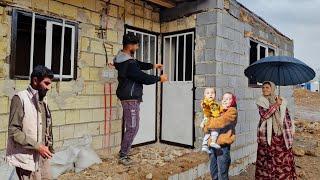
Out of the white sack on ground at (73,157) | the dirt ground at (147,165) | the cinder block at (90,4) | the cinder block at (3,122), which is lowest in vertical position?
the dirt ground at (147,165)

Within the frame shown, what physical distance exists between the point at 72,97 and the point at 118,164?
54.6 inches

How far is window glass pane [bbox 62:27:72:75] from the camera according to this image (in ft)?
17.4

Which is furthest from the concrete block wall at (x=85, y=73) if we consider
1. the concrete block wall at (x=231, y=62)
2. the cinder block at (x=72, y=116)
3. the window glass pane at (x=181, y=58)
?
the concrete block wall at (x=231, y=62)

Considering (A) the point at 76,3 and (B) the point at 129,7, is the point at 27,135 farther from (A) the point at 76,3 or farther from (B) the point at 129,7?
(B) the point at 129,7

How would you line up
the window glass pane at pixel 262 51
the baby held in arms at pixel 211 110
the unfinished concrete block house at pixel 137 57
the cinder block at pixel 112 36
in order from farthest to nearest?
1. the window glass pane at pixel 262 51
2. the cinder block at pixel 112 36
3. the unfinished concrete block house at pixel 137 57
4. the baby held in arms at pixel 211 110

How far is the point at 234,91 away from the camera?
22.4ft

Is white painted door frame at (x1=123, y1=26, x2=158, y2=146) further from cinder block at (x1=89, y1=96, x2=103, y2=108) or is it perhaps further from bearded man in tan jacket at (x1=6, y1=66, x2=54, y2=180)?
bearded man in tan jacket at (x1=6, y1=66, x2=54, y2=180)

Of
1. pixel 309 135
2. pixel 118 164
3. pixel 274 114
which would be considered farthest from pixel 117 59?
pixel 309 135

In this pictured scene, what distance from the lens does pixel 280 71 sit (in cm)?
482

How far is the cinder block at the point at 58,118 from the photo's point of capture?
504 centimetres

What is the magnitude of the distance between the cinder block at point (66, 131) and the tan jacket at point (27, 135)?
2.40 meters

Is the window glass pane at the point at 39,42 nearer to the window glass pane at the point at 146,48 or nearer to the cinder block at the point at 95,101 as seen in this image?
the cinder block at the point at 95,101

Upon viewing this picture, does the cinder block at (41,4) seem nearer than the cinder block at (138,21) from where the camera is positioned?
Yes

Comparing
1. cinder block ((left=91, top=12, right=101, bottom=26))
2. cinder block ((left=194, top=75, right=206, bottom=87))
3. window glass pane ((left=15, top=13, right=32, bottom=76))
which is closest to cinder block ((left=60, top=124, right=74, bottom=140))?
window glass pane ((left=15, top=13, right=32, bottom=76))
